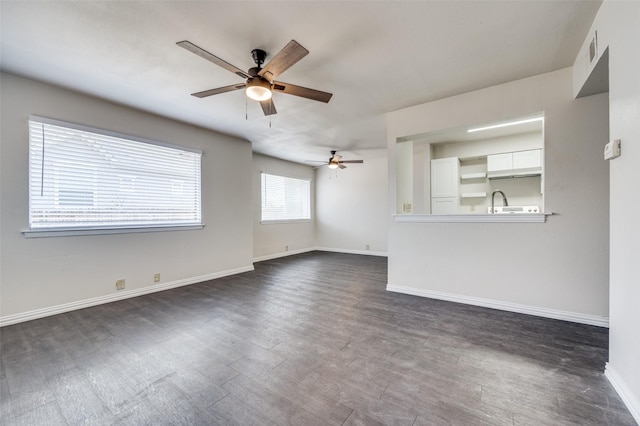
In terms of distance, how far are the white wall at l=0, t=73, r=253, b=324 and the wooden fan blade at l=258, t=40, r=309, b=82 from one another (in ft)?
8.50

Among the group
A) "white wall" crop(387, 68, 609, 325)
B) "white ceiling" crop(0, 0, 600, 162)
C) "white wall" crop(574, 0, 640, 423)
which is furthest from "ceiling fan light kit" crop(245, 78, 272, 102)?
"white wall" crop(574, 0, 640, 423)

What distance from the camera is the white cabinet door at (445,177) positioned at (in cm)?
480

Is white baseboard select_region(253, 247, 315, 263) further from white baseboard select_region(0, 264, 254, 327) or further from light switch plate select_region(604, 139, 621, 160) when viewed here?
light switch plate select_region(604, 139, 621, 160)

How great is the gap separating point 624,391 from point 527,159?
375 centimetres

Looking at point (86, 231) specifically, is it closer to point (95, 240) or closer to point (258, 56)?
point (95, 240)

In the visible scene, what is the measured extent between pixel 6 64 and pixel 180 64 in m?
1.74

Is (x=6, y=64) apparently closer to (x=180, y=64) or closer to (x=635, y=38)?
(x=180, y=64)

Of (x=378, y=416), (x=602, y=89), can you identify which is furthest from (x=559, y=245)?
(x=378, y=416)

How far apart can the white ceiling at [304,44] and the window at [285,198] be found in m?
3.23

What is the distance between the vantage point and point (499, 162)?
443 centimetres

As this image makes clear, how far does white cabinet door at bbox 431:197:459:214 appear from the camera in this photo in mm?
4820

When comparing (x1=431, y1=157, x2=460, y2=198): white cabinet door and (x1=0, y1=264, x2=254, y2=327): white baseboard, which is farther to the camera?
(x1=431, y1=157, x2=460, y2=198): white cabinet door

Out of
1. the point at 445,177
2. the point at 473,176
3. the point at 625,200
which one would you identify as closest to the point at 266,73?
the point at 625,200

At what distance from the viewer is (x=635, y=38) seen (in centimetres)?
141
